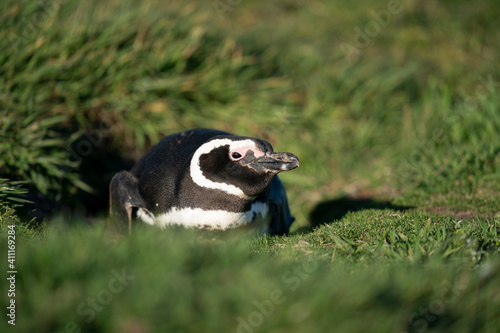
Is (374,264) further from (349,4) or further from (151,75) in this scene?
(349,4)

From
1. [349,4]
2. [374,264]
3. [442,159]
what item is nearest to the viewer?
[374,264]

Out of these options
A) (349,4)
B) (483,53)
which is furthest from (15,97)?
(483,53)

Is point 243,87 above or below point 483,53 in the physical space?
below

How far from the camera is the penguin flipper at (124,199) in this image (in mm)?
3912

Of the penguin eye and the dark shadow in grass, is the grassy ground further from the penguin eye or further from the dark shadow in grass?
the penguin eye

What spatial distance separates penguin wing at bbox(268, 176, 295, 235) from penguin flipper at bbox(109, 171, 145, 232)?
3.13 ft

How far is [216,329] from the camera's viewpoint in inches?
85.3

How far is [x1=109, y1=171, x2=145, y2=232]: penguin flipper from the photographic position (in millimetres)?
3912

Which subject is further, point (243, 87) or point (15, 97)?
point (243, 87)

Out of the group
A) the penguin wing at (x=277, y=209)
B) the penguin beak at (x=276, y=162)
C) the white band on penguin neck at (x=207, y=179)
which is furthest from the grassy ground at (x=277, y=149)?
the penguin beak at (x=276, y=162)

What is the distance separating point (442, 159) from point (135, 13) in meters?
3.60

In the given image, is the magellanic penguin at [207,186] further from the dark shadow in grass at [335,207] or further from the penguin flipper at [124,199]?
the dark shadow in grass at [335,207]

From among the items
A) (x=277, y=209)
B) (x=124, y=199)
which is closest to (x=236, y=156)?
(x=277, y=209)

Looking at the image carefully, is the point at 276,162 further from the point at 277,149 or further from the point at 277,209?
the point at 277,149
